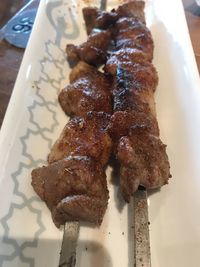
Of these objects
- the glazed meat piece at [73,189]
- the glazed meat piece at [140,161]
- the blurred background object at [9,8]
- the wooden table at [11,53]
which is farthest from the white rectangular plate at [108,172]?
the blurred background object at [9,8]

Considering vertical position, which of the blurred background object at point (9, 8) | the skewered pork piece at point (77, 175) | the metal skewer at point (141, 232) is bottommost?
the metal skewer at point (141, 232)

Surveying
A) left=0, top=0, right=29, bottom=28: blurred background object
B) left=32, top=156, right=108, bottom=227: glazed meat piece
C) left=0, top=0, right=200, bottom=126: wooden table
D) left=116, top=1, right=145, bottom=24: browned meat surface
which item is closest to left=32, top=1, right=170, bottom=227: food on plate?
left=32, top=156, right=108, bottom=227: glazed meat piece

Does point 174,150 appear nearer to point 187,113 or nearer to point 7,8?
point 187,113

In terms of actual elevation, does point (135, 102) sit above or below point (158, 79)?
below

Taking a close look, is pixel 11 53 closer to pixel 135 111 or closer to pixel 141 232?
pixel 135 111

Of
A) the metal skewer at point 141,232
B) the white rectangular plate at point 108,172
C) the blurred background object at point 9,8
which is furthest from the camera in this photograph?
the blurred background object at point 9,8

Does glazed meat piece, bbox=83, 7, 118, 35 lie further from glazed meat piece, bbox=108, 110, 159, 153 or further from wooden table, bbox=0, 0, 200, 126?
glazed meat piece, bbox=108, 110, 159, 153

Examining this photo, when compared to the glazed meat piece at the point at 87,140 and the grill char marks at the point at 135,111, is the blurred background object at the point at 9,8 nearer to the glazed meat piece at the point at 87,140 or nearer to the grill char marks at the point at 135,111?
the grill char marks at the point at 135,111

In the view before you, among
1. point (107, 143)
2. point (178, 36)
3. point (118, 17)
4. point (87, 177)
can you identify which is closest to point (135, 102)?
point (107, 143)
